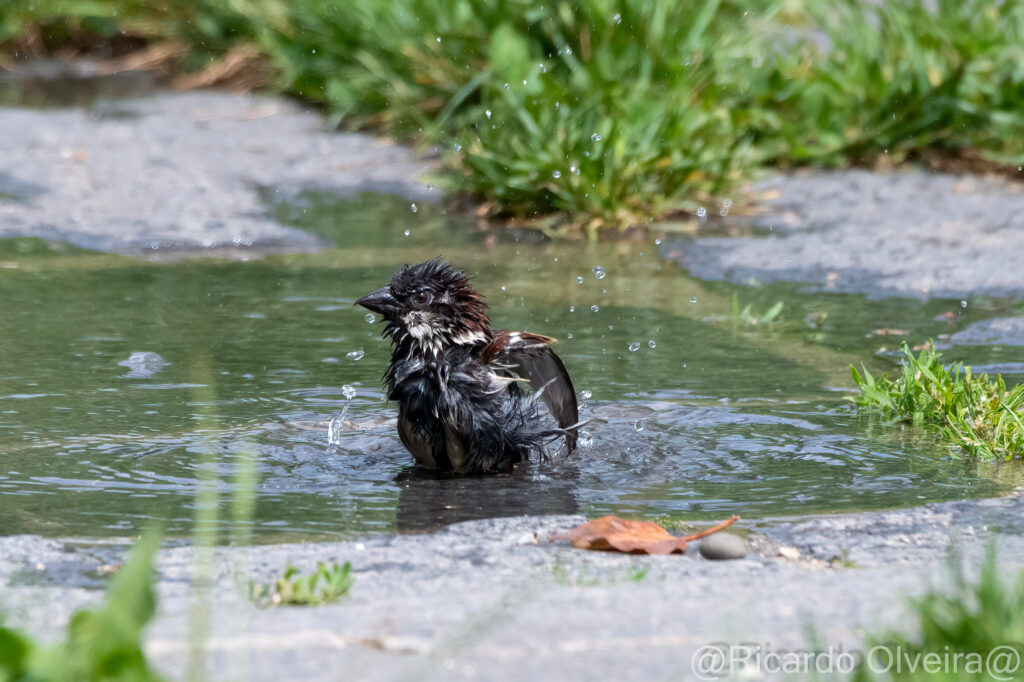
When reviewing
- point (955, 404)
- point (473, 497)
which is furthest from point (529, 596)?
point (955, 404)

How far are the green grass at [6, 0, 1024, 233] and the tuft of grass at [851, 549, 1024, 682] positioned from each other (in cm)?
515

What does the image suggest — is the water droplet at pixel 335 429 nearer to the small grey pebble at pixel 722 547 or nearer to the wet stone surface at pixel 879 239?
the small grey pebble at pixel 722 547

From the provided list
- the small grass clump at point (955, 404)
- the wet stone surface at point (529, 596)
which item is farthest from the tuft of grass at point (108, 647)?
the small grass clump at point (955, 404)

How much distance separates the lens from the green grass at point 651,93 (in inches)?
297

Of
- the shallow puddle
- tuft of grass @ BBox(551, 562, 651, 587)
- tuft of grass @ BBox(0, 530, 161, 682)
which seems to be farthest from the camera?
the shallow puddle

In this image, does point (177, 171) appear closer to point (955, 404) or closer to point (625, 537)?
point (955, 404)

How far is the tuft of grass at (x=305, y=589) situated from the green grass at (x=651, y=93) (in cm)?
482

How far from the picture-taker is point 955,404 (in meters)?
4.35

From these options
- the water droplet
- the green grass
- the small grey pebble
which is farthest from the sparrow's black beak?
the green grass

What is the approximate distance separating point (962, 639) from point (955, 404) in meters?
2.24

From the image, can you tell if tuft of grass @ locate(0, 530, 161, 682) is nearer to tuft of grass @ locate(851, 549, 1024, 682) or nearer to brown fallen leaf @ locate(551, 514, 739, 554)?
tuft of grass @ locate(851, 549, 1024, 682)

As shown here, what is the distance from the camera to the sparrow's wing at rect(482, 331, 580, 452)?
4.27 metres

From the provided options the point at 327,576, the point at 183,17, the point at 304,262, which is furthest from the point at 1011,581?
the point at 183,17

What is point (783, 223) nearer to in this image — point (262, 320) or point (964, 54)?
point (964, 54)
